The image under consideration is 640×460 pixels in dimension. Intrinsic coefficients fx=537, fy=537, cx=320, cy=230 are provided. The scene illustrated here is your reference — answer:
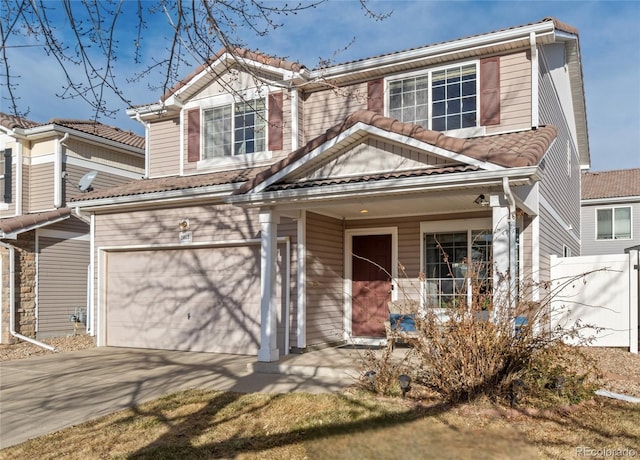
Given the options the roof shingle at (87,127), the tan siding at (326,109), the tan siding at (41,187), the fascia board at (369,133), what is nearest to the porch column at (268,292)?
the fascia board at (369,133)

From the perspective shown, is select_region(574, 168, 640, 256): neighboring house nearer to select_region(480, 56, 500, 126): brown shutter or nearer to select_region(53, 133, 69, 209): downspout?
select_region(480, 56, 500, 126): brown shutter

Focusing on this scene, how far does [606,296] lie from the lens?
414 inches

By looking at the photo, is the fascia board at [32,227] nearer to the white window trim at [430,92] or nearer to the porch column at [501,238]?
the white window trim at [430,92]

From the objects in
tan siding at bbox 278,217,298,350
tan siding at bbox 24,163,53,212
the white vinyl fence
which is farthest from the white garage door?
the white vinyl fence

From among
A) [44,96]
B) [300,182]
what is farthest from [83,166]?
[44,96]

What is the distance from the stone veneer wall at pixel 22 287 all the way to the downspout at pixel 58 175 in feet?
4.09

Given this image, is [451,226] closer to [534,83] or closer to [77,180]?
[534,83]

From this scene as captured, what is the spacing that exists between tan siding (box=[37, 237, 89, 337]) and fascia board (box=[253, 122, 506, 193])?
8179mm

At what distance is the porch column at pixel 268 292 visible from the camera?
859cm

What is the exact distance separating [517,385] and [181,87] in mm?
9522

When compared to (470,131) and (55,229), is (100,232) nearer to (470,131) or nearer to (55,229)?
(55,229)

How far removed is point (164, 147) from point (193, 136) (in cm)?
116

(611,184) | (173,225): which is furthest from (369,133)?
(611,184)

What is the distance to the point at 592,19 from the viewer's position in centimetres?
1089
